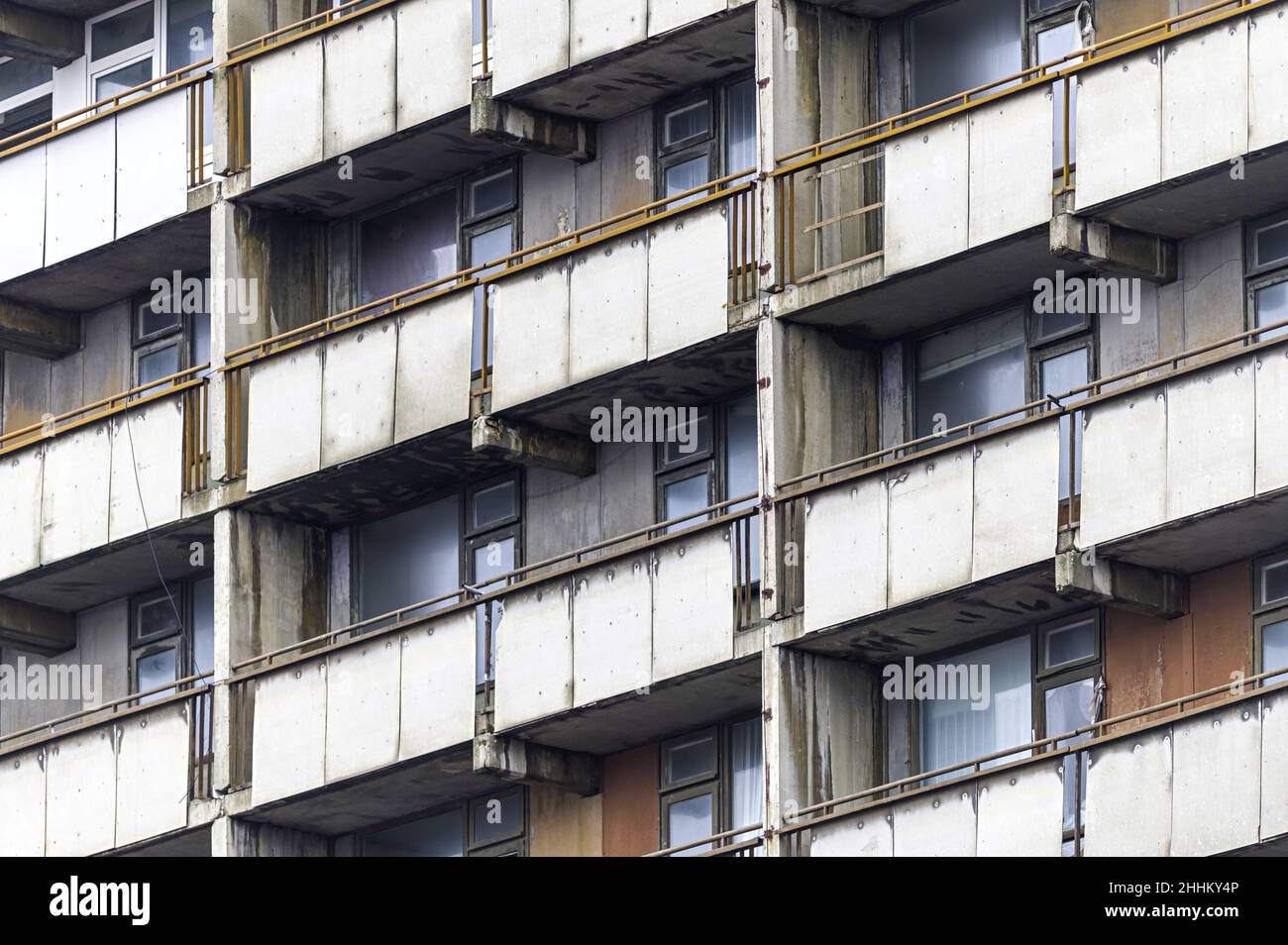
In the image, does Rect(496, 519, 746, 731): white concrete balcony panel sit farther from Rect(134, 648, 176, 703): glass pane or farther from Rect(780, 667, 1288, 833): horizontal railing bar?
Rect(134, 648, 176, 703): glass pane

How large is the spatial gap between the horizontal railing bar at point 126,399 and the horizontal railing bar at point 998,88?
28.3 feet

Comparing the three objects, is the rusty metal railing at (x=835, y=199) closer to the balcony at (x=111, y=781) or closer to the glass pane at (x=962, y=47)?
the glass pane at (x=962, y=47)

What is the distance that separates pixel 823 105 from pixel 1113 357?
452 cm

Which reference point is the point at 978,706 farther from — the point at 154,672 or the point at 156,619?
the point at 156,619

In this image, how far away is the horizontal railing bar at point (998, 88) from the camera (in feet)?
148

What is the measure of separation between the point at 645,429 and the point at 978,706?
5277 mm

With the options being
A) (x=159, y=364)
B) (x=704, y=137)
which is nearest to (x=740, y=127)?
(x=704, y=137)

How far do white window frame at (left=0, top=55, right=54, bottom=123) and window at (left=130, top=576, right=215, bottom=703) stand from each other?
6.69 meters

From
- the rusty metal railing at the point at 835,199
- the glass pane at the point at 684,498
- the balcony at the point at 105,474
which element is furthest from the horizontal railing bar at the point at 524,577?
the rusty metal railing at the point at 835,199

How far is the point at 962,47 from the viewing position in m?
48.7

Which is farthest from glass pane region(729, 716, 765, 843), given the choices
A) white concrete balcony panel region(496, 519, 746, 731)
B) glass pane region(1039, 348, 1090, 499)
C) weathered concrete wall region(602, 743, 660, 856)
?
glass pane region(1039, 348, 1090, 499)

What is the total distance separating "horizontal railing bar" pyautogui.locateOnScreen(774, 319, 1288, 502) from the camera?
145 ft
